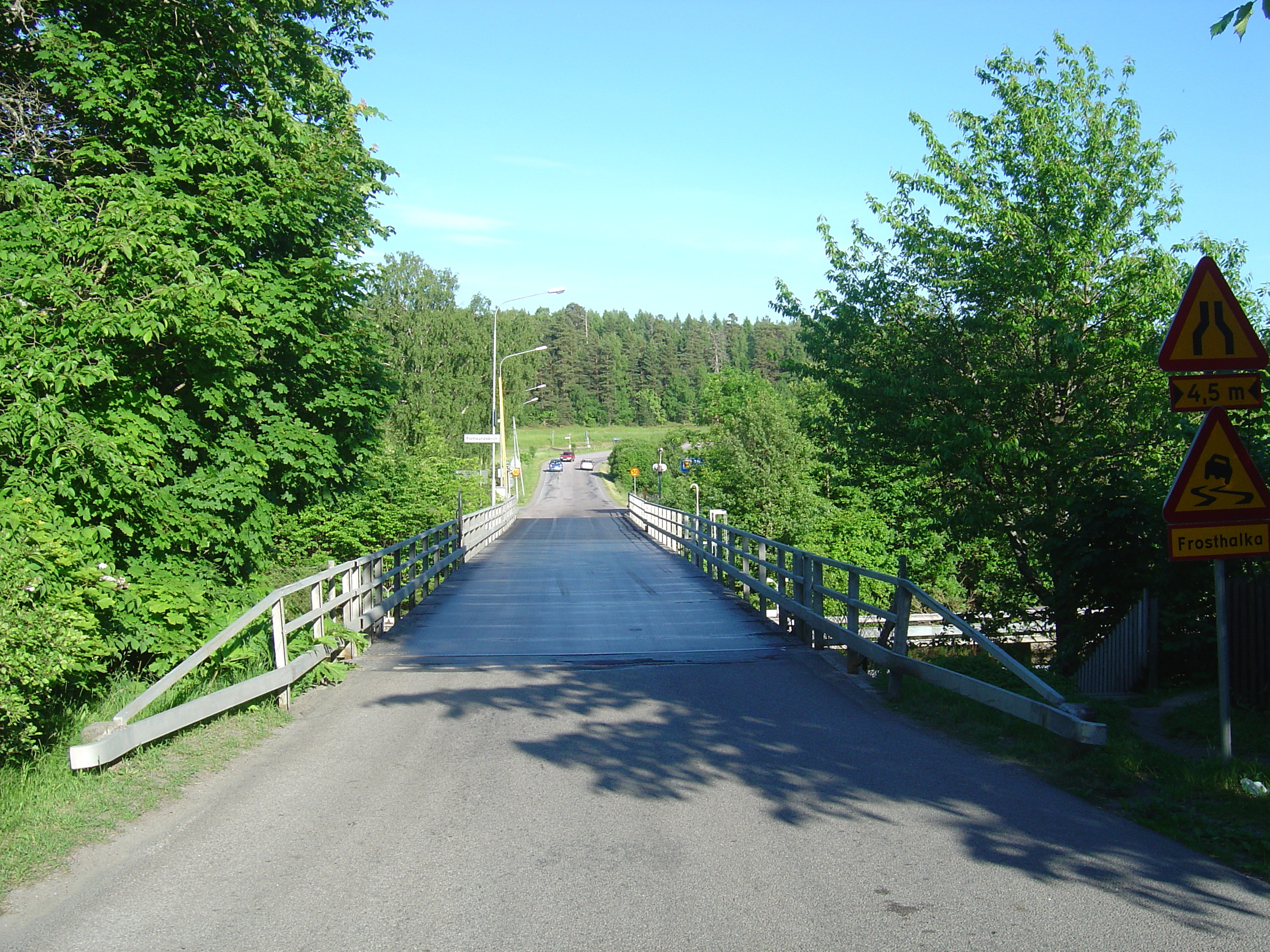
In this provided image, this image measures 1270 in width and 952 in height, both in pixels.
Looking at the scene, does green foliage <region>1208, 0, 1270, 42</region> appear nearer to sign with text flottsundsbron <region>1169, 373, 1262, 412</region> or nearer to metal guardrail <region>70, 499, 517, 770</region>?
sign with text flottsundsbron <region>1169, 373, 1262, 412</region>

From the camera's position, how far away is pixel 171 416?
34.9 feet

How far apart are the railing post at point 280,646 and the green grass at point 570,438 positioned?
428 ft

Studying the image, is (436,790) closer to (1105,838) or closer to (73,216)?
(1105,838)

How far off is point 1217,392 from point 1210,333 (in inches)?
14.0

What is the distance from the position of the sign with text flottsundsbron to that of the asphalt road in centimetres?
244

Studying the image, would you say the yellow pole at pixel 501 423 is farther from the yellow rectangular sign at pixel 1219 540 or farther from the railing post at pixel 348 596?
the yellow rectangular sign at pixel 1219 540

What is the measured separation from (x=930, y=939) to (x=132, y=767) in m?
4.89

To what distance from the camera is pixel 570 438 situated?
17475 centimetres

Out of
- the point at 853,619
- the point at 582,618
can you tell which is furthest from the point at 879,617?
the point at 582,618

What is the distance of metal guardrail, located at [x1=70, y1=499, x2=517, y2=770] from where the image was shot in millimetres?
6406

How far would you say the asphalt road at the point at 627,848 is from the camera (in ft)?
14.0

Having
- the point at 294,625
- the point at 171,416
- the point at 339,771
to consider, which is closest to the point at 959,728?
the point at 339,771

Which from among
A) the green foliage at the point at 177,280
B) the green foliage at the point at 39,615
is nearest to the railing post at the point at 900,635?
the green foliage at the point at 39,615

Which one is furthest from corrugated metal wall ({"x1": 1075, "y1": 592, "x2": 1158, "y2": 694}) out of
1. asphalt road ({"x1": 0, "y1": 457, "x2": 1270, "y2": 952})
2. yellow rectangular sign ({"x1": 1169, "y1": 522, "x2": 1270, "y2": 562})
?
yellow rectangular sign ({"x1": 1169, "y1": 522, "x2": 1270, "y2": 562})
